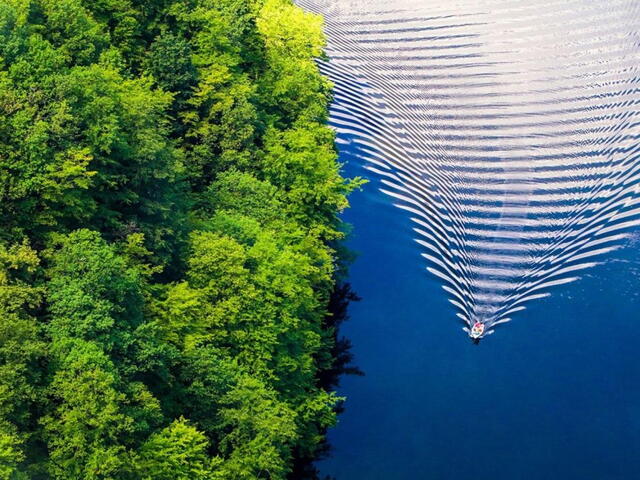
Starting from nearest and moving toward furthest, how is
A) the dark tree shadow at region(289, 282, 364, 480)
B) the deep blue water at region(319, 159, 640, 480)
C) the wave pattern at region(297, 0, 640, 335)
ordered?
the dark tree shadow at region(289, 282, 364, 480), the deep blue water at region(319, 159, 640, 480), the wave pattern at region(297, 0, 640, 335)

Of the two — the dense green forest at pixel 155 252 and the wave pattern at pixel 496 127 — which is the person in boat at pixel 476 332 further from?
the dense green forest at pixel 155 252

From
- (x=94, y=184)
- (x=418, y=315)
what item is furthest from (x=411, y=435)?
(x=94, y=184)

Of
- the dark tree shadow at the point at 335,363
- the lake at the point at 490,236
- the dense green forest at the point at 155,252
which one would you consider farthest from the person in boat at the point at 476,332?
the dense green forest at the point at 155,252

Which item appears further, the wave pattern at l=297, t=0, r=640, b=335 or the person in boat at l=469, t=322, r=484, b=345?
the wave pattern at l=297, t=0, r=640, b=335

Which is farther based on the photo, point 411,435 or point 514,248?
point 514,248

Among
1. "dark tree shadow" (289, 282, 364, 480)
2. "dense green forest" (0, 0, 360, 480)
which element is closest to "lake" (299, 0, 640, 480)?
"dark tree shadow" (289, 282, 364, 480)

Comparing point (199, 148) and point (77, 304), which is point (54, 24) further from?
point (77, 304)

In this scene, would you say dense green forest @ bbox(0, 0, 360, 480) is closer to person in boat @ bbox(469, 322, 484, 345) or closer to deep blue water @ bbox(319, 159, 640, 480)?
deep blue water @ bbox(319, 159, 640, 480)

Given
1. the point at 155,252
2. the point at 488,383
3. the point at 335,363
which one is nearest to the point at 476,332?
the point at 488,383

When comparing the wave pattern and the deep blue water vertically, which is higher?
the wave pattern
